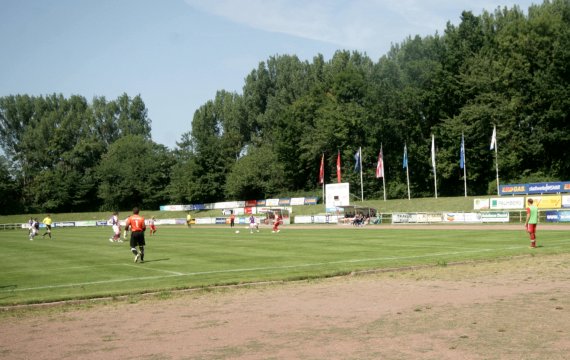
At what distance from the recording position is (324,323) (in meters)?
10.3

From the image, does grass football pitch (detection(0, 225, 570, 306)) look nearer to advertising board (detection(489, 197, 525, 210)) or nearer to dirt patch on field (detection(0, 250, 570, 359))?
dirt patch on field (detection(0, 250, 570, 359))

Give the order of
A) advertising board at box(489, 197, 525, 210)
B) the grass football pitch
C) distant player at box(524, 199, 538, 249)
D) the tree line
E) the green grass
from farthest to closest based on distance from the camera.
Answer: the tree line, the green grass, advertising board at box(489, 197, 525, 210), distant player at box(524, 199, 538, 249), the grass football pitch

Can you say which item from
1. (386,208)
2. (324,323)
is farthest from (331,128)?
(324,323)

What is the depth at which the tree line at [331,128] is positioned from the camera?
237ft

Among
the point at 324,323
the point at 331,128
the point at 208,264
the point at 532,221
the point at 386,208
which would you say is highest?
the point at 331,128

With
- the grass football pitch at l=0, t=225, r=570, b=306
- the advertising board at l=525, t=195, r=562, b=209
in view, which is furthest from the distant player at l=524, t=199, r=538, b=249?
the advertising board at l=525, t=195, r=562, b=209

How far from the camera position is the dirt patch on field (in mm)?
8289

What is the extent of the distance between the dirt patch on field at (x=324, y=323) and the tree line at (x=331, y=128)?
60.0 meters

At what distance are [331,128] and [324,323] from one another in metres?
83.0

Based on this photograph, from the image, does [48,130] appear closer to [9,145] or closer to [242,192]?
[9,145]

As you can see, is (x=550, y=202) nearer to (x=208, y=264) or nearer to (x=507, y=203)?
(x=507, y=203)

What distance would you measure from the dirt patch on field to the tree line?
5995 cm

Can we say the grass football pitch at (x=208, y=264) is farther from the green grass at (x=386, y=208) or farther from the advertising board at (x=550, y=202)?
the green grass at (x=386, y=208)

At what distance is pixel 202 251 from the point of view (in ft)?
94.6
